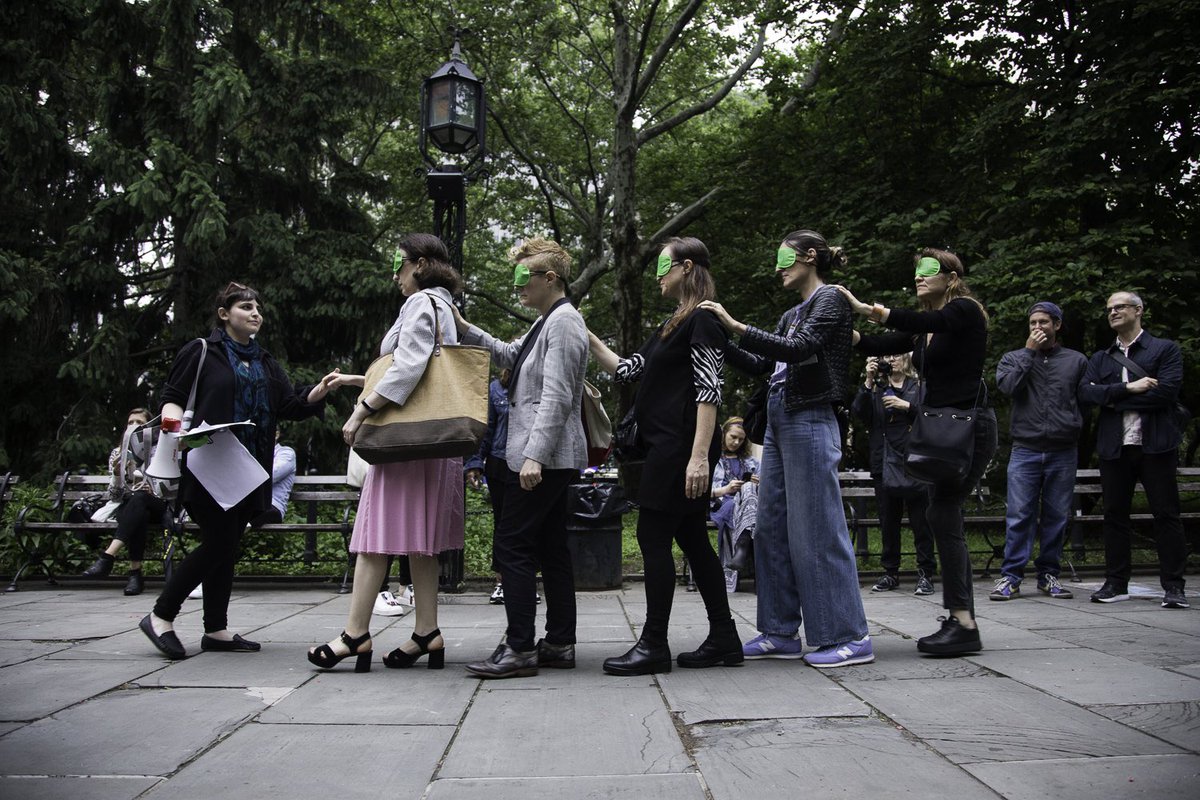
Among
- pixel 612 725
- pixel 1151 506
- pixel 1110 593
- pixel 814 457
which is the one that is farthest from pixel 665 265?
pixel 1110 593

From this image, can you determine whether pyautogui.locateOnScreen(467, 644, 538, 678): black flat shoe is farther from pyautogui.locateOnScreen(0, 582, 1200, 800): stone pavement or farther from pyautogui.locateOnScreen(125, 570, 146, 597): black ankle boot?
pyautogui.locateOnScreen(125, 570, 146, 597): black ankle boot

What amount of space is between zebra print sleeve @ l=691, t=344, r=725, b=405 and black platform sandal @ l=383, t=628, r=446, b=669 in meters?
1.77

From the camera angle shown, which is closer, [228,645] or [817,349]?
[817,349]

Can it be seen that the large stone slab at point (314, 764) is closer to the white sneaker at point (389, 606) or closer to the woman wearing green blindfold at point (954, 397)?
the woman wearing green blindfold at point (954, 397)

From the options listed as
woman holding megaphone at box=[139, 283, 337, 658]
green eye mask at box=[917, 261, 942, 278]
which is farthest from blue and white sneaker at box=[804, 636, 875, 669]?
woman holding megaphone at box=[139, 283, 337, 658]

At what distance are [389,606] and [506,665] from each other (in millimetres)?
2954

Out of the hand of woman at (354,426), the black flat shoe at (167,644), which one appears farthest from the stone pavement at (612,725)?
the hand of woman at (354,426)

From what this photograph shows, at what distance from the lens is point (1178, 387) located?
683 centimetres

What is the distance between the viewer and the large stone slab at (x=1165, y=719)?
3.30m

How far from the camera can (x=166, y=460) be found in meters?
5.22

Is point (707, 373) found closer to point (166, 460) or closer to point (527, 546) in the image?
point (527, 546)

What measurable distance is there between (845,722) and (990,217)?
12.3 m

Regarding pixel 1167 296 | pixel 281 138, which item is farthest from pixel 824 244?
pixel 281 138

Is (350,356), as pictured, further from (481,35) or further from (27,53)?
(481,35)
